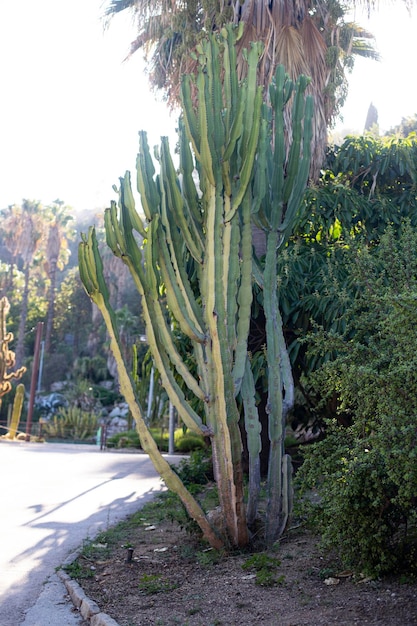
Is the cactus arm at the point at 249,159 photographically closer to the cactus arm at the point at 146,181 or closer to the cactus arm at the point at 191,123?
the cactus arm at the point at 191,123

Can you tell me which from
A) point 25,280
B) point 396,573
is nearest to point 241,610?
point 396,573

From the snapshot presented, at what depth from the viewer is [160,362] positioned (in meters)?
6.79

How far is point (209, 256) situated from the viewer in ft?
21.6

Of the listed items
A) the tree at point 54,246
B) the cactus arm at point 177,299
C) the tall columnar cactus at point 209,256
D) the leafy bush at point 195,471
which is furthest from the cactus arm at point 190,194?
the tree at point 54,246

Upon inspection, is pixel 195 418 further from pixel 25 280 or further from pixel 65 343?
pixel 65 343

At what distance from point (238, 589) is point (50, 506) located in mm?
5379

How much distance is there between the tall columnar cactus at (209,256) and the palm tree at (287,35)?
5.33m

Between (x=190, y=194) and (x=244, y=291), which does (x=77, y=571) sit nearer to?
(x=244, y=291)

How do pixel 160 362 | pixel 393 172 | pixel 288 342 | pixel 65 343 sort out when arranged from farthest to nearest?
pixel 65 343 < pixel 393 172 < pixel 288 342 < pixel 160 362

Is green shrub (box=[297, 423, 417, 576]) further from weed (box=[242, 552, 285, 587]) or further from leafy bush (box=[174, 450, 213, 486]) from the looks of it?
leafy bush (box=[174, 450, 213, 486])

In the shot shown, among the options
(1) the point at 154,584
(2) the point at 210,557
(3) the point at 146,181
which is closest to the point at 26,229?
(3) the point at 146,181

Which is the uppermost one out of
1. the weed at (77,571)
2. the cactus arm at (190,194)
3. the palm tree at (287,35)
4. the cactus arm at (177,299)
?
the palm tree at (287,35)

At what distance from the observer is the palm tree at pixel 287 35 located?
1221 cm

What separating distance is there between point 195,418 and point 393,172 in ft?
25.9
